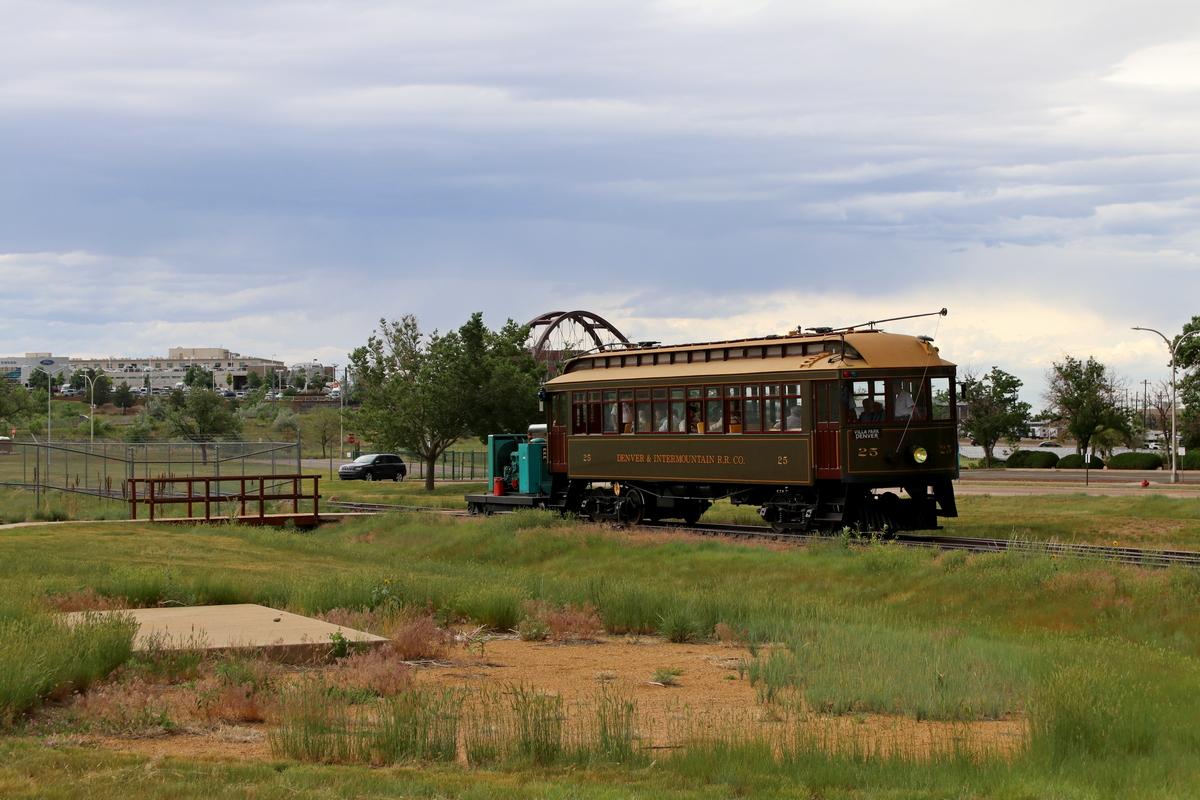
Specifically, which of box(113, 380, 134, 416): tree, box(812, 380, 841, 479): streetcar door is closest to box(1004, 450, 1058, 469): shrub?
box(812, 380, 841, 479): streetcar door

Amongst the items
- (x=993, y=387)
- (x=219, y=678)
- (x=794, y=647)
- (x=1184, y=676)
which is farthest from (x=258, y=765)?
(x=993, y=387)

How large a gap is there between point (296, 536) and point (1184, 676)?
19.2m

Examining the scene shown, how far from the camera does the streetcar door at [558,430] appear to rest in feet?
90.0

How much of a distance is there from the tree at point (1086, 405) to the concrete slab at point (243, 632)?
5851 cm

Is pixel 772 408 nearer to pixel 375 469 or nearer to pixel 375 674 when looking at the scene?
pixel 375 674

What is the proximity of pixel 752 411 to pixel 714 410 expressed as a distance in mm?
1024

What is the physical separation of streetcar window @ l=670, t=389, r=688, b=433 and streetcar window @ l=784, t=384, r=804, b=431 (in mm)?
2672

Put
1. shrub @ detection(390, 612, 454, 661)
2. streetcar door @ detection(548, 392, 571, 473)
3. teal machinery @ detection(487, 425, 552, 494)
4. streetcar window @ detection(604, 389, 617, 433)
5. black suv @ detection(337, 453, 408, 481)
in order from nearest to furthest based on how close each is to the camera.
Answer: shrub @ detection(390, 612, 454, 661) < streetcar window @ detection(604, 389, 617, 433) < streetcar door @ detection(548, 392, 571, 473) < teal machinery @ detection(487, 425, 552, 494) < black suv @ detection(337, 453, 408, 481)

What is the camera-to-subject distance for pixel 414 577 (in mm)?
15609

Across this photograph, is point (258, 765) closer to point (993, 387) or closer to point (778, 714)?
point (778, 714)

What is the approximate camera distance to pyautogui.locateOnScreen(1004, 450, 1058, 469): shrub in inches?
2443

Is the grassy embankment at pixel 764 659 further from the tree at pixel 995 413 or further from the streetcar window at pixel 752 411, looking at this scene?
the tree at pixel 995 413

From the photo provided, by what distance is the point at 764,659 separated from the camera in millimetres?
10945

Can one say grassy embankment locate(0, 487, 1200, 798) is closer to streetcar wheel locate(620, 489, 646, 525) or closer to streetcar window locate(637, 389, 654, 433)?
streetcar wheel locate(620, 489, 646, 525)
